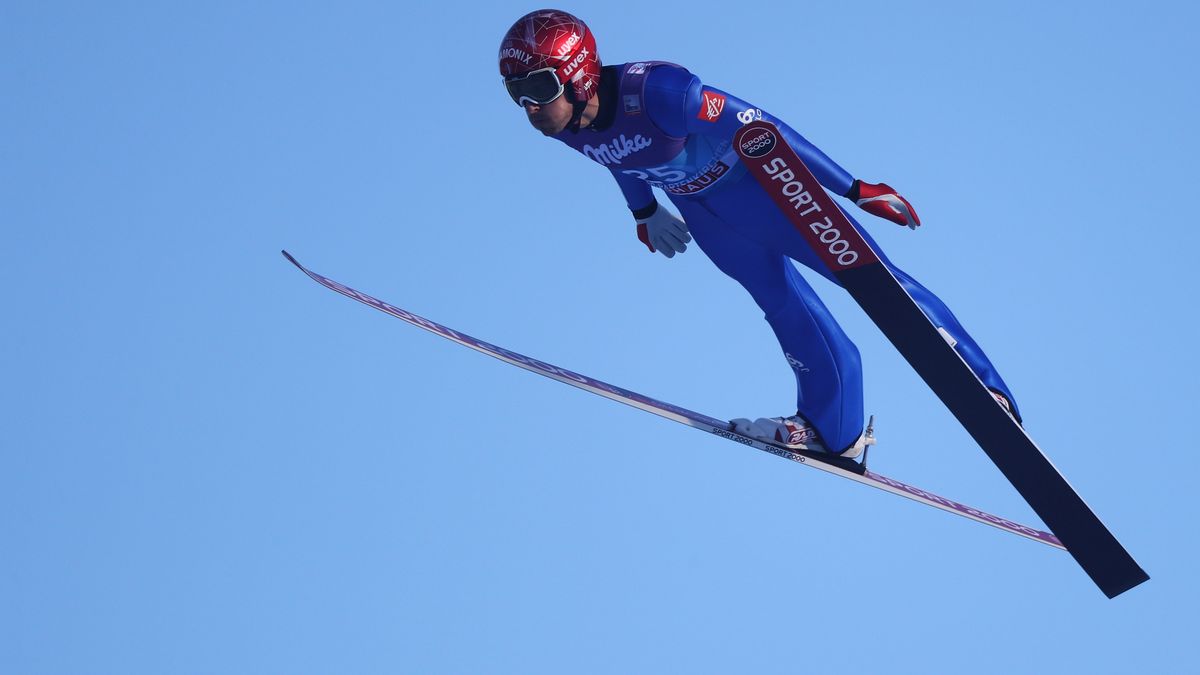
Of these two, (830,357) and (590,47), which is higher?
(590,47)

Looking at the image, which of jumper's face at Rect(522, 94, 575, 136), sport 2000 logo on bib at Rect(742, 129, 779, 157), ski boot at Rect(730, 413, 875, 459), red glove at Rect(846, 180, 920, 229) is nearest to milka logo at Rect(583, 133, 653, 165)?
jumper's face at Rect(522, 94, 575, 136)

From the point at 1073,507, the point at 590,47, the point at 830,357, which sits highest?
the point at 590,47

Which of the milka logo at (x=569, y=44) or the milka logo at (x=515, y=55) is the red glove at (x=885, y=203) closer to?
the milka logo at (x=569, y=44)

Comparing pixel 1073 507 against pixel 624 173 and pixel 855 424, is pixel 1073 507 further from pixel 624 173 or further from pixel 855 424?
pixel 624 173

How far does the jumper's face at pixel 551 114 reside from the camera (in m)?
5.85

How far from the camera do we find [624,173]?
6.39 metres

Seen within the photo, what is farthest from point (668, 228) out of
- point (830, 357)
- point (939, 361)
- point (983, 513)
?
point (983, 513)

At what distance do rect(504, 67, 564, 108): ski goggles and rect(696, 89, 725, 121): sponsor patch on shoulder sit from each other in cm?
51

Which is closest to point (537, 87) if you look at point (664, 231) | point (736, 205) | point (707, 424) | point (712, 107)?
point (712, 107)

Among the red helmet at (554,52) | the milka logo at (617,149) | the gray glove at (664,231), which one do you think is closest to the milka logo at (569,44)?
the red helmet at (554,52)

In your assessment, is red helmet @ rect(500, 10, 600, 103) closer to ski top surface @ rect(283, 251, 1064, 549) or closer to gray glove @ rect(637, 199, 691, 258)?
gray glove @ rect(637, 199, 691, 258)

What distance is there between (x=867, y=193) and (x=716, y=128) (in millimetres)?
591

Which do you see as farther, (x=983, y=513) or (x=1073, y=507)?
(x=983, y=513)

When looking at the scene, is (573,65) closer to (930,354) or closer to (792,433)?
(930,354)
